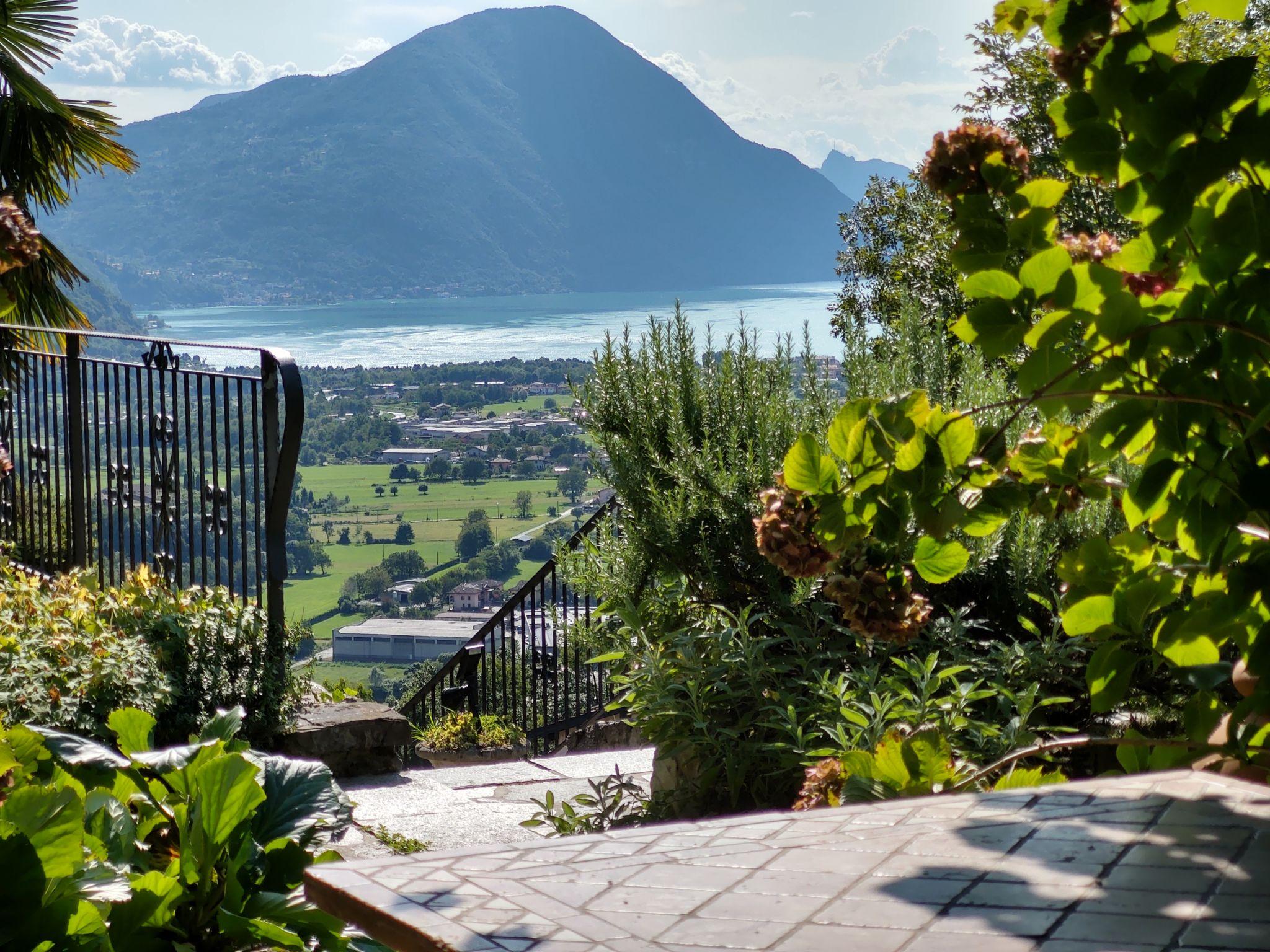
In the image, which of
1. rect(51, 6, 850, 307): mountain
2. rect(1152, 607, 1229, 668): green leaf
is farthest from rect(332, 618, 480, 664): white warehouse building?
rect(51, 6, 850, 307): mountain

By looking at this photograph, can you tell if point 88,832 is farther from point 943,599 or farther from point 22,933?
point 943,599

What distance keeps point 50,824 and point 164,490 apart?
3493 mm

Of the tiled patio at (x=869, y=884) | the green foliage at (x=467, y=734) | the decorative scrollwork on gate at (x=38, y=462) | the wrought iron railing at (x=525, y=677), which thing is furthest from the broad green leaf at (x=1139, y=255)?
the green foliage at (x=467, y=734)

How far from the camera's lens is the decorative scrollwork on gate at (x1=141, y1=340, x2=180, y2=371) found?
518 centimetres

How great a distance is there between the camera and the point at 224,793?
94.8 inches

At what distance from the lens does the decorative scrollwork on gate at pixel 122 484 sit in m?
5.65

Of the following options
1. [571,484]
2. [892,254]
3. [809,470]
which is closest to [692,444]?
[809,470]

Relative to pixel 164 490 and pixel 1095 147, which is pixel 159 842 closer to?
pixel 1095 147

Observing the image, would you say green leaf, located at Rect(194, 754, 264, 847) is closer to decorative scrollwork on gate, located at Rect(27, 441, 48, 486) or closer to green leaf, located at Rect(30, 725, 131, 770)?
green leaf, located at Rect(30, 725, 131, 770)

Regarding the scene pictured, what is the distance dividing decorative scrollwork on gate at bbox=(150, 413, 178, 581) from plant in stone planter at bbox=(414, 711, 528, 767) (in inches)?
107

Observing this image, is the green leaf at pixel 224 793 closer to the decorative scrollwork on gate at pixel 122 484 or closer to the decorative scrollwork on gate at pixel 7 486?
the decorative scrollwork on gate at pixel 122 484

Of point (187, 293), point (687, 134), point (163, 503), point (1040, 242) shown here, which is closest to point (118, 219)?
point (187, 293)

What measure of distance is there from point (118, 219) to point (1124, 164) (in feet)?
224

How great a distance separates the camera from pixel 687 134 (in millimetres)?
87438
